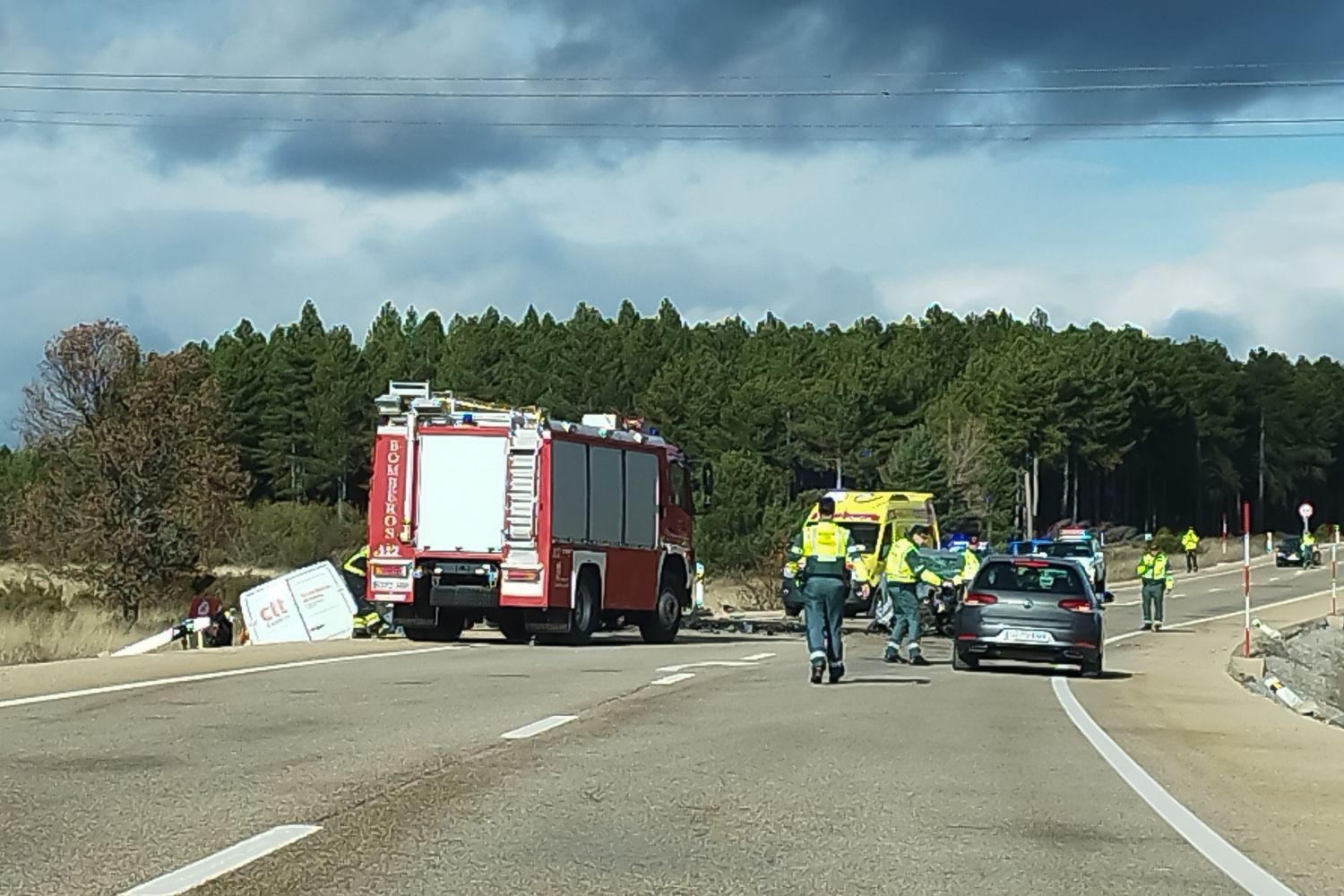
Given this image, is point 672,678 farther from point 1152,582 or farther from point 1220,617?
point 1220,617

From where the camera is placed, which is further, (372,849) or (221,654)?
(221,654)

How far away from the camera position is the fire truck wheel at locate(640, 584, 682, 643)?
28.9 m

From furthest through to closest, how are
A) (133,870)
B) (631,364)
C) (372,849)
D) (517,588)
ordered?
(631,364) → (517,588) → (372,849) → (133,870)

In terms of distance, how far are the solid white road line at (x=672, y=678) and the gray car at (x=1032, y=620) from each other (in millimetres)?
3926

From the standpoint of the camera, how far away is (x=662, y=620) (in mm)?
29078

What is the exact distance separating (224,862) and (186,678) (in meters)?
10.2

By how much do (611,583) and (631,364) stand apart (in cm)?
10123

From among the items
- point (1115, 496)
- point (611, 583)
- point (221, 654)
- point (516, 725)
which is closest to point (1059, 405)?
point (1115, 496)

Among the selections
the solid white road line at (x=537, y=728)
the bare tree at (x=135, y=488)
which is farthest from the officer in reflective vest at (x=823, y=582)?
the bare tree at (x=135, y=488)

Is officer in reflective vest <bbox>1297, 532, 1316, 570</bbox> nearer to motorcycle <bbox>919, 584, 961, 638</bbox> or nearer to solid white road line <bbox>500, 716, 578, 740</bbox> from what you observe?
motorcycle <bbox>919, 584, 961, 638</bbox>

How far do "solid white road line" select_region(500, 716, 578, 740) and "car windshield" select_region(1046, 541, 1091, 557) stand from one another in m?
39.3

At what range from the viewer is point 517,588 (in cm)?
2536

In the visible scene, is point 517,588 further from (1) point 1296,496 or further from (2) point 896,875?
(1) point 1296,496

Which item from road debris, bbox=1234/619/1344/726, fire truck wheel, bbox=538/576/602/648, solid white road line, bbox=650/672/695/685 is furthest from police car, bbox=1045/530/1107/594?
solid white road line, bbox=650/672/695/685
